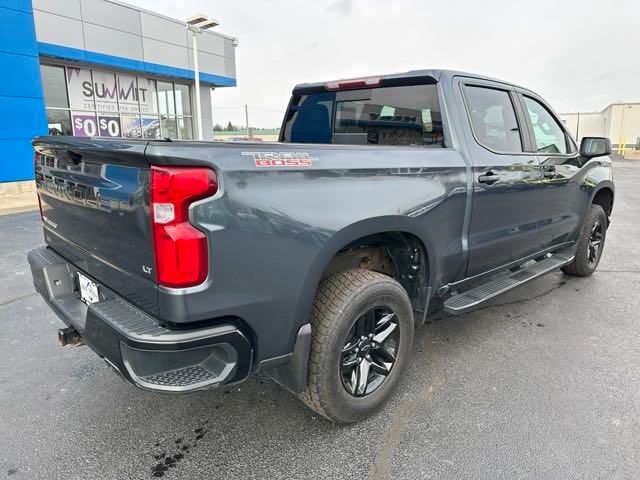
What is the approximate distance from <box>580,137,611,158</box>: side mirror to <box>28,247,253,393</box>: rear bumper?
152 inches

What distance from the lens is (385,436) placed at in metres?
2.53

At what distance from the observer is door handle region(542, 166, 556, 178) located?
3842 mm

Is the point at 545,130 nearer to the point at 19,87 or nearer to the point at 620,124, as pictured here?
the point at 19,87

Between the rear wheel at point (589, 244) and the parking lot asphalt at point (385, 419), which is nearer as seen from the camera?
the parking lot asphalt at point (385, 419)

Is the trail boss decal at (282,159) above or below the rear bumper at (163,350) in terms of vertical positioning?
above

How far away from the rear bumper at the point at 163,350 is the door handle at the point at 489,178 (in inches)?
77.2

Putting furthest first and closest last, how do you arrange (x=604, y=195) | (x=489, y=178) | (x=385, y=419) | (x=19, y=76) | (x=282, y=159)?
(x=19, y=76) < (x=604, y=195) < (x=489, y=178) < (x=385, y=419) < (x=282, y=159)

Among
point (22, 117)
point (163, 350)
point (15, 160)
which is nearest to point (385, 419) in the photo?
point (163, 350)

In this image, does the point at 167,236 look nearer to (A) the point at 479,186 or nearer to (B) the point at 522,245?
(A) the point at 479,186

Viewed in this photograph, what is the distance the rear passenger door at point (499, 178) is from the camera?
3170 millimetres

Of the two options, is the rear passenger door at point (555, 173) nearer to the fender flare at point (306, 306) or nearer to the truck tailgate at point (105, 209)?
the fender flare at point (306, 306)

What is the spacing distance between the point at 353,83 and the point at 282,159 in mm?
1828

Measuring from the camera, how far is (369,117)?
3.58 meters

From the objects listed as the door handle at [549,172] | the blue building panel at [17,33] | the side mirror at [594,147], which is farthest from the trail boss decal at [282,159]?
the blue building panel at [17,33]
